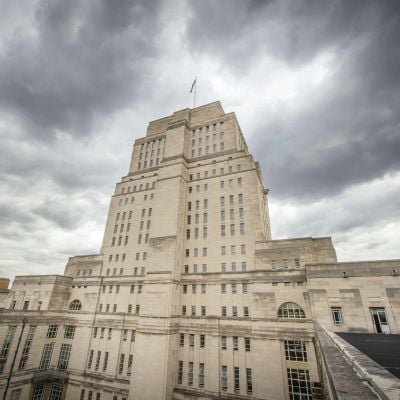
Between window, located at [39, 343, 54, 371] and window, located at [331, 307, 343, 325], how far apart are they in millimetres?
51385

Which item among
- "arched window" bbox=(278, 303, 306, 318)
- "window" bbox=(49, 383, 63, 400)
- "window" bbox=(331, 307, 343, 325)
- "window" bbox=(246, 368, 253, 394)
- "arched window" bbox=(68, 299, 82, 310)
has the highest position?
"arched window" bbox=(68, 299, 82, 310)

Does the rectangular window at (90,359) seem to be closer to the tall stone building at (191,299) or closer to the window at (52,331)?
the tall stone building at (191,299)

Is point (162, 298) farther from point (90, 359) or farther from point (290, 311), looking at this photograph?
point (290, 311)

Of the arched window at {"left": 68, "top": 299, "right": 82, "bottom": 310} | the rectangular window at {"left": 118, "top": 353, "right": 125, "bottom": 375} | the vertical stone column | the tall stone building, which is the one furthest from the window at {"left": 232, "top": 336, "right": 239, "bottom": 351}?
the arched window at {"left": 68, "top": 299, "right": 82, "bottom": 310}

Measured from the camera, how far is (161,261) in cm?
4478

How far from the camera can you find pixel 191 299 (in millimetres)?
42844

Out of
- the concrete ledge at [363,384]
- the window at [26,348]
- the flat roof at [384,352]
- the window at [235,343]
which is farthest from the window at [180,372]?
the concrete ledge at [363,384]

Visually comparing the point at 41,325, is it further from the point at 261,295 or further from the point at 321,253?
the point at 321,253

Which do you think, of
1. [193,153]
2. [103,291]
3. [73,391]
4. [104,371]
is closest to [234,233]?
[193,153]

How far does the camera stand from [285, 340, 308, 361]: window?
1284 inches

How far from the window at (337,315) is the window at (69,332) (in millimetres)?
48570

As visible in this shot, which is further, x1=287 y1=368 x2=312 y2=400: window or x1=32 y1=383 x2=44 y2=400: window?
A: x1=32 y1=383 x2=44 y2=400: window

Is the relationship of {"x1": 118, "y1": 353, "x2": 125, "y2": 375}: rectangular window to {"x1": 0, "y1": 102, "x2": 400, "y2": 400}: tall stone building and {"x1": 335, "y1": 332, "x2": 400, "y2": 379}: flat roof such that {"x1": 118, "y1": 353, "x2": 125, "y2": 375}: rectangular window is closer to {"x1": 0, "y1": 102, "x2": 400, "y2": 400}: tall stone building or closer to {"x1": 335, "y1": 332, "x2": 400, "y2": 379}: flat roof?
{"x1": 0, "y1": 102, "x2": 400, "y2": 400}: tall stone building

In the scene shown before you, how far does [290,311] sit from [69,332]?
4394cm
